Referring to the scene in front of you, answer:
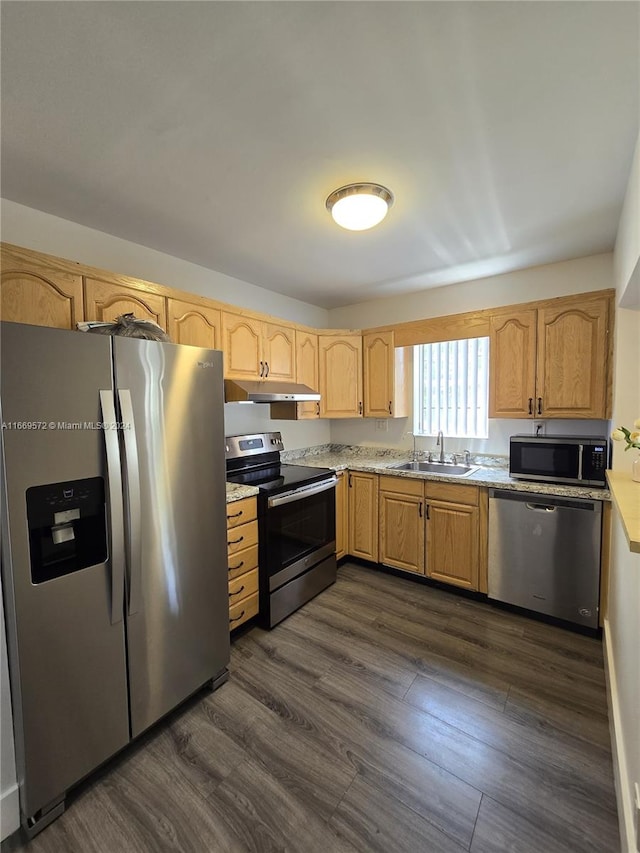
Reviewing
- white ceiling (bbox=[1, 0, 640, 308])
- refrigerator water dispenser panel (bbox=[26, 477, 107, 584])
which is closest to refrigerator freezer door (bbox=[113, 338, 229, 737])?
refrigerator water dispenser panel (bbox=[26, 477, 107, 584])

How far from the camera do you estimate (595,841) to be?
1219 millimetres

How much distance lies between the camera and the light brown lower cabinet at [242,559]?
2.18 meters

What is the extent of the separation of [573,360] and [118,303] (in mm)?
2928

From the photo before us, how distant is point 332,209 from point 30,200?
5.15 ft

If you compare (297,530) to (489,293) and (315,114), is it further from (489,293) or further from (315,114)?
(489,293)

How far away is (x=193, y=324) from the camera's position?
2.32m

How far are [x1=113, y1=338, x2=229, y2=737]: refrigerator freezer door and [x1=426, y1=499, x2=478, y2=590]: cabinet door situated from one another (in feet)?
5.55

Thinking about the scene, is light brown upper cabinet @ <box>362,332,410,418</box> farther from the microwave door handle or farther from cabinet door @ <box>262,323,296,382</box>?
the microwave door handle

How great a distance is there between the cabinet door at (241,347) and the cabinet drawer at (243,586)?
137cm

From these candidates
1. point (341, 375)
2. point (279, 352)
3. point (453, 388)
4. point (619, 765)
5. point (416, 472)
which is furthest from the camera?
point (341, 375)

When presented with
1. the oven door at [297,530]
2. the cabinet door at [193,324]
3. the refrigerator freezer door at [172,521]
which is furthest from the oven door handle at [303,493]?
the cabinet door at [193,324]

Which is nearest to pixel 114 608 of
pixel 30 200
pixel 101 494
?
pixel 101 494

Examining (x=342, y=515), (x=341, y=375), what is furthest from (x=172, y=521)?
(x=341, y=375)

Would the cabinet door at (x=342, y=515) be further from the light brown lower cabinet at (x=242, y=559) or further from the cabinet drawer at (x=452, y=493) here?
the light brown lower cabinet at (x=242, y=559)
